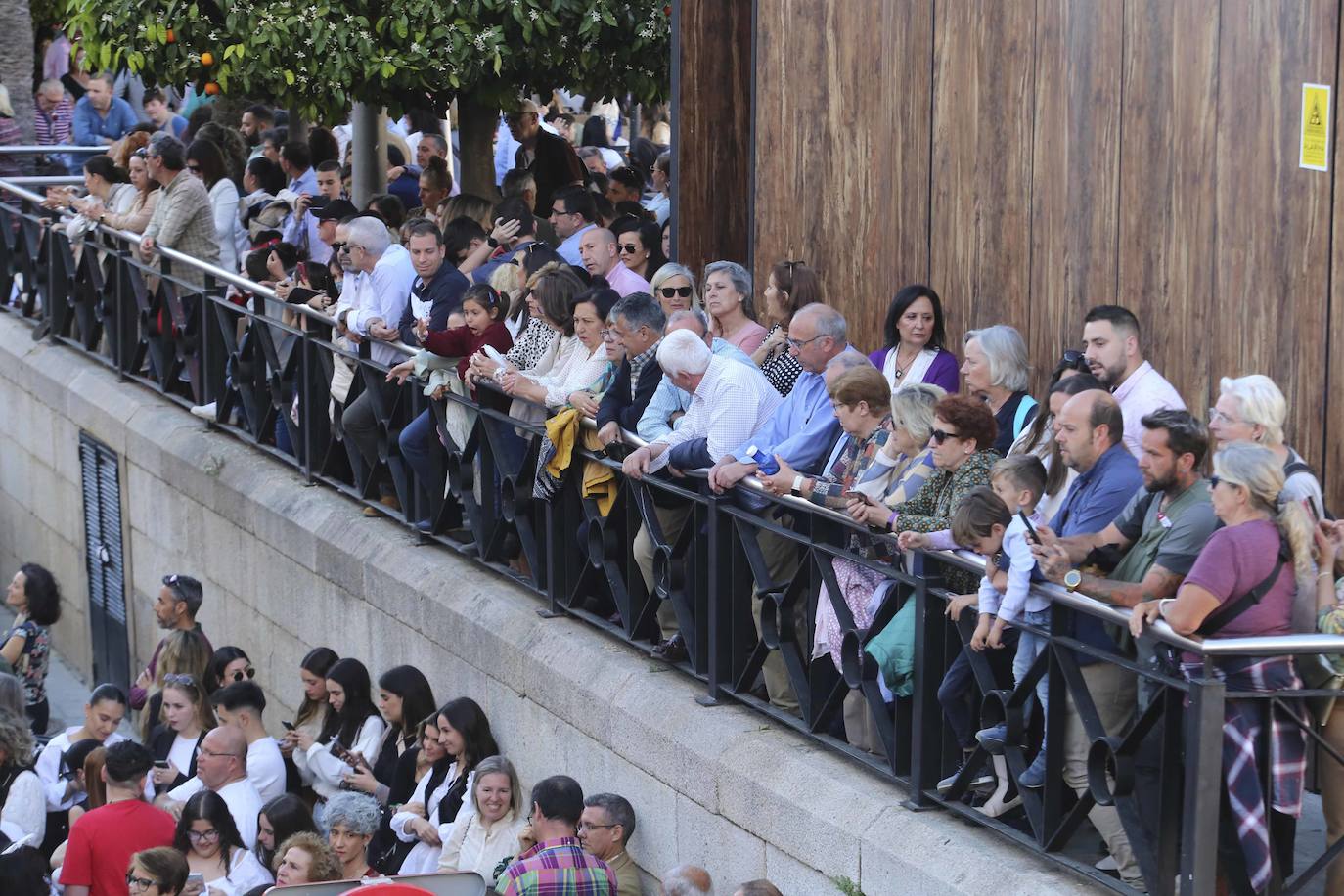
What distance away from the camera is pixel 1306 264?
6.66m

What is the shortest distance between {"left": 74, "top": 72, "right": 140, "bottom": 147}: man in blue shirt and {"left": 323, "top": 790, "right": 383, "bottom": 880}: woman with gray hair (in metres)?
13.0

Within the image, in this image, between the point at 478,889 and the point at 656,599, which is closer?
the point at 478,889

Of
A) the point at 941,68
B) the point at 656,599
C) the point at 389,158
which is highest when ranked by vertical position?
the point at 941,68

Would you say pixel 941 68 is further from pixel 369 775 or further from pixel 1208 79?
pixel 369 775

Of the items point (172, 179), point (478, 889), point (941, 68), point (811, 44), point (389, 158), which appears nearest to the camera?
point (478, 889)

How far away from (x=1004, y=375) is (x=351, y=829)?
3062 mm

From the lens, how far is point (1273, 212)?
6805mm

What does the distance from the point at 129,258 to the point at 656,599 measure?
6.70 meters

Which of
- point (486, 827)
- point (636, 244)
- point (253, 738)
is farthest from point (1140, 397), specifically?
point (253, 738)

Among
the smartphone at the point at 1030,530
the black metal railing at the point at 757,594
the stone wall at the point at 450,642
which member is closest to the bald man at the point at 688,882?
the stone wall at the point at 450,642

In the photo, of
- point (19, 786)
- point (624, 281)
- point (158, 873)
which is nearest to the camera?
point (158, 873)

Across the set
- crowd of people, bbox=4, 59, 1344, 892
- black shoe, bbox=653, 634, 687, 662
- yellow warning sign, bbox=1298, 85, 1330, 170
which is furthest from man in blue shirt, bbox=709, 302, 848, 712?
yellow warning sign, bbox=1298, 85, 1330, 170

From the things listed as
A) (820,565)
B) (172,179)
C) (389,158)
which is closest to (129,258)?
(172,179)

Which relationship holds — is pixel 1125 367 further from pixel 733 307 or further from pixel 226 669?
pixel 226 669
